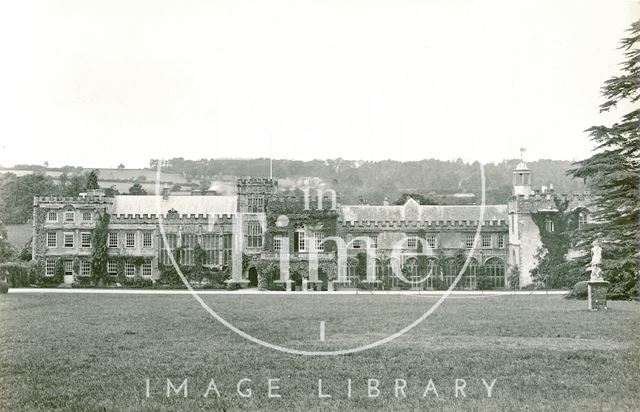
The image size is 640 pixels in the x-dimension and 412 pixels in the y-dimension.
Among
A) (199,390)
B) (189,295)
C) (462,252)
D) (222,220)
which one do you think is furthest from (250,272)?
(199,390)

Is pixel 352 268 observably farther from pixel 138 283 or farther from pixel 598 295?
pixel 598 295

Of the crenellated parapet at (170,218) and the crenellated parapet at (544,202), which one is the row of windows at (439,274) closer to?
the crenellated parapet at (544,202)

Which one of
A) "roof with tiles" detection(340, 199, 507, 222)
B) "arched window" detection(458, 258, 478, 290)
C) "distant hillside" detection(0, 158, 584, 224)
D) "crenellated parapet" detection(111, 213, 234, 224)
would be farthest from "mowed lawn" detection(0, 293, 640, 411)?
"distant hillside" detection(0, 158, 584, 224)

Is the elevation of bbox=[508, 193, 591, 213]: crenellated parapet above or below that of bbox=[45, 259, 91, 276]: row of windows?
above

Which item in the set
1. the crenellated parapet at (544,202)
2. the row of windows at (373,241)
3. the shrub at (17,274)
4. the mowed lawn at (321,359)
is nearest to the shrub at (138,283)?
the shrub at (17,274)

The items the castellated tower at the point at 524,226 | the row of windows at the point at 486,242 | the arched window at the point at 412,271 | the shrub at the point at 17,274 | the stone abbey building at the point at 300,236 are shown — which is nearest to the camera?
the shrub at the point at 17,274

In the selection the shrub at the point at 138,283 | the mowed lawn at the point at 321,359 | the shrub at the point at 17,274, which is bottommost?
the mowed lawn at the point at 321,359

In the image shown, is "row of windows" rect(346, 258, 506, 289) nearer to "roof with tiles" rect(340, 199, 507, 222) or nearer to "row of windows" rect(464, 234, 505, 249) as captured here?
"row of windows" rect(464, 234, 505, 249)
